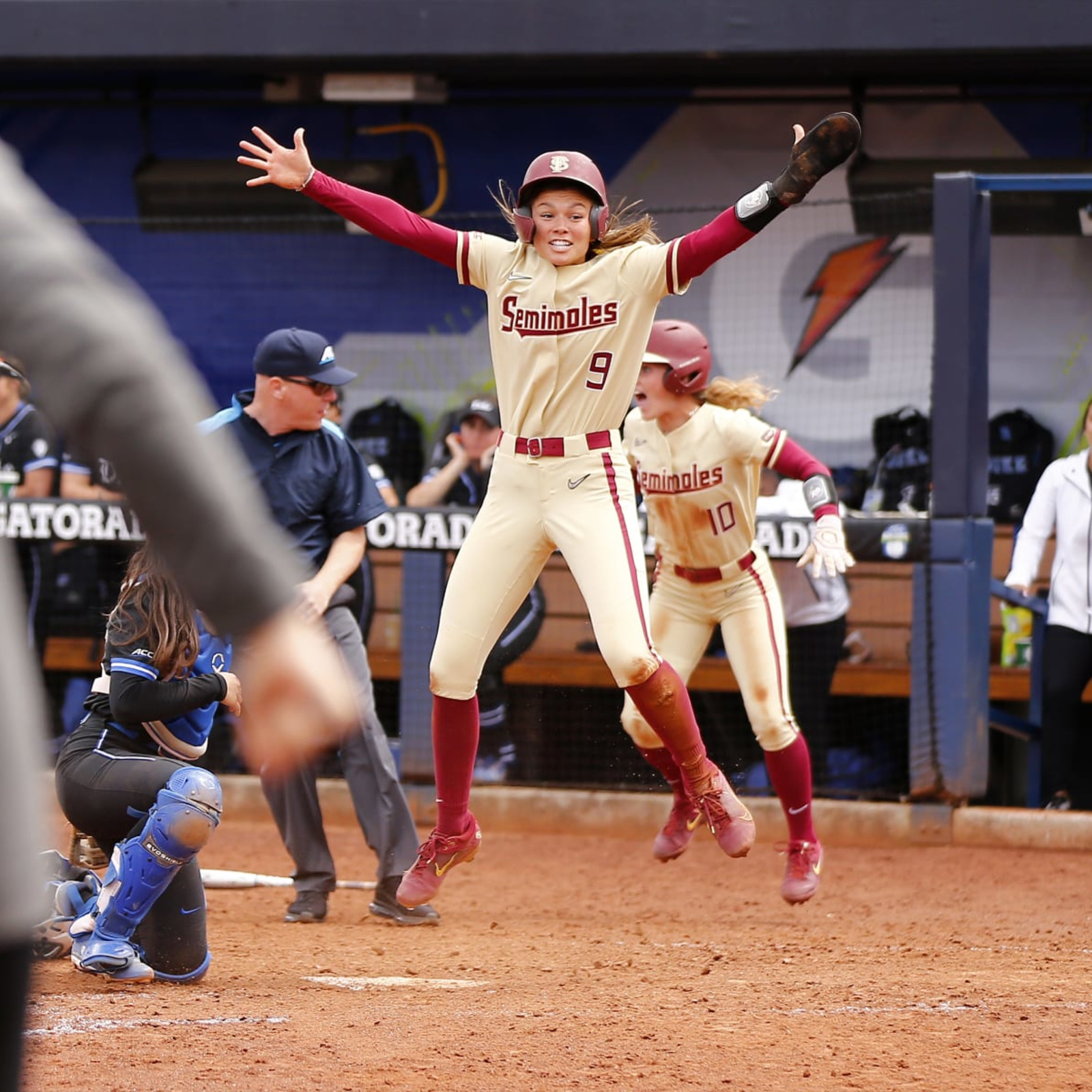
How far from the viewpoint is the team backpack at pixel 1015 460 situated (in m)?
9.19

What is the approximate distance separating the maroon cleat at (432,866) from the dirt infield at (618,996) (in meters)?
0.19

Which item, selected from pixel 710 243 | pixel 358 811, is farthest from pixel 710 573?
pixel 710 243

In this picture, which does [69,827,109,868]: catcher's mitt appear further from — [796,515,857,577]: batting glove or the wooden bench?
the wooden bench

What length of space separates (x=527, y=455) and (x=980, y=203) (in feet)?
11.7

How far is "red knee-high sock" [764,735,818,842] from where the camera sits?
19.1ft

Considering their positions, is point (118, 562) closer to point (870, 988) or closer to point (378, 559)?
point (378, 559)

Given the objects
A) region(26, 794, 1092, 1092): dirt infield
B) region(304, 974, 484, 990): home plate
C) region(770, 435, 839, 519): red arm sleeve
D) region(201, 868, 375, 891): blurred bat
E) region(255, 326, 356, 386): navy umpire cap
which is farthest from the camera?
region(201, 868, 375, 891): blurred bat

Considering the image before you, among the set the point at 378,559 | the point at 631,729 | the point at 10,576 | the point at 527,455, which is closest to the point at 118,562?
the point at 378,559

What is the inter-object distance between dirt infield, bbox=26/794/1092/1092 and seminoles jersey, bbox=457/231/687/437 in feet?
5.38

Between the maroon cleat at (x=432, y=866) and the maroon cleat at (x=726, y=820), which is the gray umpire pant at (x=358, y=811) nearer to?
the maroon cleat at (x=432, y=866)

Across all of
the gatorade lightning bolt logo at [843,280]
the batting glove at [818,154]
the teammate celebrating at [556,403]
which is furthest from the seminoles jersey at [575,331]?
the gatorade lightning bolt logo at [843,280]

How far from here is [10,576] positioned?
5.29 feet

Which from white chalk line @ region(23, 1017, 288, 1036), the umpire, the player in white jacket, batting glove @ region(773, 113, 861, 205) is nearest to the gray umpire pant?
the umpire

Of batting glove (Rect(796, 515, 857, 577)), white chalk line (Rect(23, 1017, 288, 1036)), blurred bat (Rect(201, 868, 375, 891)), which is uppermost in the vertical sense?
batting glove (Rect(796, 515, 857, 577))
